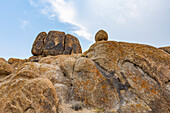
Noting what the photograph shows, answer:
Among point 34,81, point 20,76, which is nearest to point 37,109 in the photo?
point 34,81

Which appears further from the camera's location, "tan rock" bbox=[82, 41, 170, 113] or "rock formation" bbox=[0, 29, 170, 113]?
"tan rock" bbox=[82, 41, 170, 113]

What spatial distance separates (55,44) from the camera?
29.1m

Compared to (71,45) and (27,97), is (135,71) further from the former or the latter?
(71,45)

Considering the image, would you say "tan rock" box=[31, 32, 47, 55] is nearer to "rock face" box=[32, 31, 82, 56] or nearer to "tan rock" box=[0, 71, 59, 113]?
"rock face" box=[32, 31, 82, 56]

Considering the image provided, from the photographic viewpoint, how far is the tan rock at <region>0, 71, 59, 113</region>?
16.3 feet

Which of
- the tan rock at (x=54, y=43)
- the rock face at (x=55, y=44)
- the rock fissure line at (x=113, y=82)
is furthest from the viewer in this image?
the rock face at (x=55, y=44)

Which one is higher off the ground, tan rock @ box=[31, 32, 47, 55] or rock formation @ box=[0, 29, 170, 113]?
tan rock @ box=[31, 32, 47, 55]

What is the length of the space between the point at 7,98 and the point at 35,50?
2669 centimetres

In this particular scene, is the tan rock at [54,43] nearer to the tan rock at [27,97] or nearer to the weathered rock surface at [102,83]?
the weathered rock surface at [102,83]

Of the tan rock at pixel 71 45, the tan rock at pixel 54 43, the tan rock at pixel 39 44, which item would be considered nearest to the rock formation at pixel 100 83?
the tan rock at pixel 54 43

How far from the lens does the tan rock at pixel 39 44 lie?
97.4 feet

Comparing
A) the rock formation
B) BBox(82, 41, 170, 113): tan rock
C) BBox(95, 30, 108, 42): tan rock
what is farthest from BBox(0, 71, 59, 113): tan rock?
BBox(95, 30, 108, 42): tan rock

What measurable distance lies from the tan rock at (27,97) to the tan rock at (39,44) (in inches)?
1001

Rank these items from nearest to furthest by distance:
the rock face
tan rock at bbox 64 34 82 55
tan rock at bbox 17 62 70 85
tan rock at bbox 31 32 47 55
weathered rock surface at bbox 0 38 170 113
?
1. weathered rock surface at bbox 0 38 170 113
2. tan rock at bbox 17 62 70 85
3. the rock face
4. tan rock at bbox 64 34 82 55
5. tan rock at bbox 31 32 47 55
